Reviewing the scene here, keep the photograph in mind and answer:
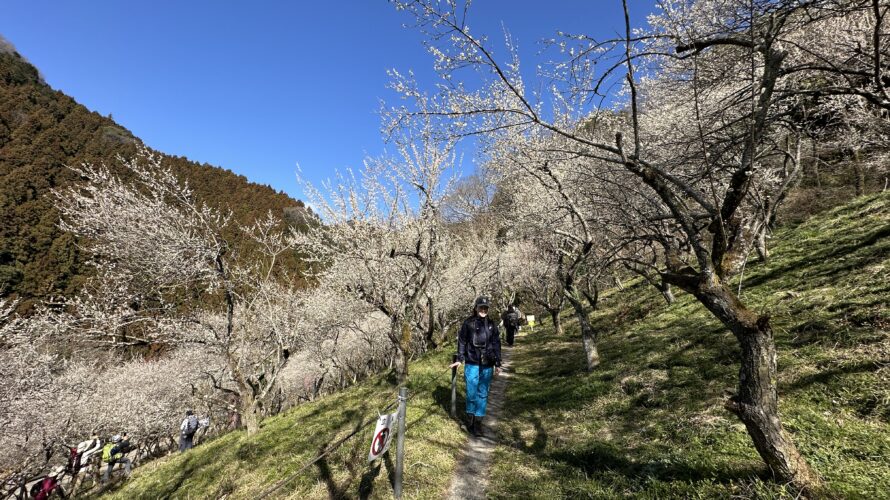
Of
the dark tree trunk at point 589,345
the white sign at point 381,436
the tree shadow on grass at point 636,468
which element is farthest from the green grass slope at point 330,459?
the dark tree trunk at point 589,345

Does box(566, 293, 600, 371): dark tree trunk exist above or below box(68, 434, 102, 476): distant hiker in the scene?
above

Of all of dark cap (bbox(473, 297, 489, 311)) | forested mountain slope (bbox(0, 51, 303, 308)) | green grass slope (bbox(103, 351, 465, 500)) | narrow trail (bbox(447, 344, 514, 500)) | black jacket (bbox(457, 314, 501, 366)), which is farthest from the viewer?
forested mountain slope (bbox(0, 51, 303, 308))

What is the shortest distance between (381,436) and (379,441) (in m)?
0.05

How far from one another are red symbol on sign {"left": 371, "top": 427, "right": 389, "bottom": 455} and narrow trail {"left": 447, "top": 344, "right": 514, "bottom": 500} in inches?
66.7

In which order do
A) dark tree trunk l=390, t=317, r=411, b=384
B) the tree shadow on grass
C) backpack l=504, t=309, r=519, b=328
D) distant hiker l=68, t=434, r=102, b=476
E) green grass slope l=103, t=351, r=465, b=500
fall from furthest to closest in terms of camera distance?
distant hiker l=68, t=434, r=102, b=476
backpack l=504, t=309, r=519, b=328
dark tree trunk l=390, t=317, r=411, b=384
green grass slope l=103, t=351, r=465, b=500
the tree shadow on grass

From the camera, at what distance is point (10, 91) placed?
77.0 m

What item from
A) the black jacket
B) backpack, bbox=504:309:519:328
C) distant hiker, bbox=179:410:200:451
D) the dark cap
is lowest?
distant hiker, bbox=179:410:200:451

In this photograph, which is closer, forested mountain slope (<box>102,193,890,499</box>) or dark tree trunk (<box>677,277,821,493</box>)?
dark tree trunk (<box>677,277,821,493</box>)

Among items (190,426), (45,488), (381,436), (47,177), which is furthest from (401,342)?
(47,177)

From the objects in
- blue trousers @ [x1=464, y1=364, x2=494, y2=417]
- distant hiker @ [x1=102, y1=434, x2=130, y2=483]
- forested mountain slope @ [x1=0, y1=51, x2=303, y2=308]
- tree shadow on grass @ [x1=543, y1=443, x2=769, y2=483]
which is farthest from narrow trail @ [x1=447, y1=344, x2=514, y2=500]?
forested mountain slope @ [x1=0, y1=51, x2=303, y2=308]

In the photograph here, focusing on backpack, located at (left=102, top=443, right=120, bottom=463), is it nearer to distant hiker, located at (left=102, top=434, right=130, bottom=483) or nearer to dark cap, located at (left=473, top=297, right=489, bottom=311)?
distant hiker, located at (left=102, top=434, right=130, bottom=483)

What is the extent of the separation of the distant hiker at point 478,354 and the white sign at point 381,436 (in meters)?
2.73

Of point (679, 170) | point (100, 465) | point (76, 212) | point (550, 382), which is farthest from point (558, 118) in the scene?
point (100, 465)

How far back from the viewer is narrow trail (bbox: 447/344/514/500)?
5320mm
